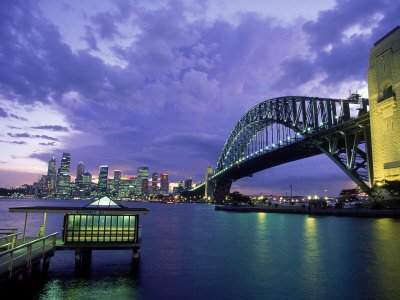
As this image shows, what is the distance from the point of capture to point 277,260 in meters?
20.7

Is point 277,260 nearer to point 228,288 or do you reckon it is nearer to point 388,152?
point 228,288

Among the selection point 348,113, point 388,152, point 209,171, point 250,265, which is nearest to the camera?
point 250,265

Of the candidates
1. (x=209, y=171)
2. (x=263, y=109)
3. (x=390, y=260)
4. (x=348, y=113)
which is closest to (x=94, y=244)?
(x=390, y=260)

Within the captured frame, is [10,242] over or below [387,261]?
over

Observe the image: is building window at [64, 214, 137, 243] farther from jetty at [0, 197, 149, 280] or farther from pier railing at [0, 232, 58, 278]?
pier railing at [0, 232, 58, 278]

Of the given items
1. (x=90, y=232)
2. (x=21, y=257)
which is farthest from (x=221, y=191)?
(x=21, y=257)

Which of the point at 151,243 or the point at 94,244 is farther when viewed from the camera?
the point at 151,243

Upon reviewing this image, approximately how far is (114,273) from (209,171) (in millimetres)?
164477

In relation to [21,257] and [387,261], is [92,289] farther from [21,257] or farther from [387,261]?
[387,261]

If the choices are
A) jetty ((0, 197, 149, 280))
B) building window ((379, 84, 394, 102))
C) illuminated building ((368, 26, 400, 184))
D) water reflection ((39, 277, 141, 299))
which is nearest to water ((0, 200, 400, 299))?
water reflection ((39, 277, 141, 299))

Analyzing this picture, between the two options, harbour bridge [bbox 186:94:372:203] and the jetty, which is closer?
the jetty

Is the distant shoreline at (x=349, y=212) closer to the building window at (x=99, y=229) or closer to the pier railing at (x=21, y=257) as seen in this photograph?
the building window at (x=99, y=229)

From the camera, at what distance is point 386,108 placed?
50.2m

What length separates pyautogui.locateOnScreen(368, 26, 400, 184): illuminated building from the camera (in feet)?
158
